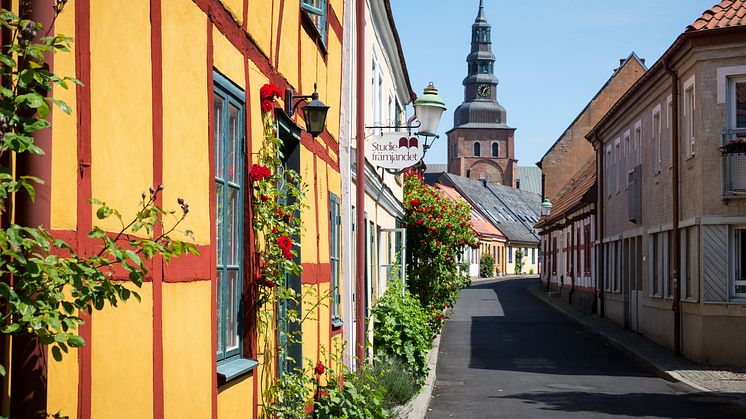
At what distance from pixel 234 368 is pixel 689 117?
16.7m

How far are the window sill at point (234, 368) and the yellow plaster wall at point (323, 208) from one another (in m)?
3.60

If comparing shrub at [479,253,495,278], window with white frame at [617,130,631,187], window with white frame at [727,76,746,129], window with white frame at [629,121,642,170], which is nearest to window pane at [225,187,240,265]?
window with white frame at [727,76,746,129]

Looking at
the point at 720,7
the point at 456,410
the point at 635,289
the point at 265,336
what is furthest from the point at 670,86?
the point at 265,336

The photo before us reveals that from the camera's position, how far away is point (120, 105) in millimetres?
4172

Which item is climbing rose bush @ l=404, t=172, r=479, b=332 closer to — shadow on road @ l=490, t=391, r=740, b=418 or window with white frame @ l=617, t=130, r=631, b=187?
window with white frame @ l=617, t=130, r=631, b=187

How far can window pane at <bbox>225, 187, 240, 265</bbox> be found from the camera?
6684 millimetres

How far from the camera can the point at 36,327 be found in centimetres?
283

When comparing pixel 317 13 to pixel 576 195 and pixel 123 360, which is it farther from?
pixel 576 195

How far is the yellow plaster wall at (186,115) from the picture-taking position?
4.96 m

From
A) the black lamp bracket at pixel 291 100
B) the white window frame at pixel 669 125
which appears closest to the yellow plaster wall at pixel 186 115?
the black lamp bracket at pixel 291 100

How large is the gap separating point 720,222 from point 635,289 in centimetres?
882

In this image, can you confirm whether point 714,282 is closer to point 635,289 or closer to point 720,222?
point 720,222

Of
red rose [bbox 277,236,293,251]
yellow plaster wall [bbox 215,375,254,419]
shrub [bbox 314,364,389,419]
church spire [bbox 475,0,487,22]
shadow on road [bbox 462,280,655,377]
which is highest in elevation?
church spire [bbox 475,0,487,22]

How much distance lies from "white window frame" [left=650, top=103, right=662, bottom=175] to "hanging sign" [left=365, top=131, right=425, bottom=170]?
1091 cm
